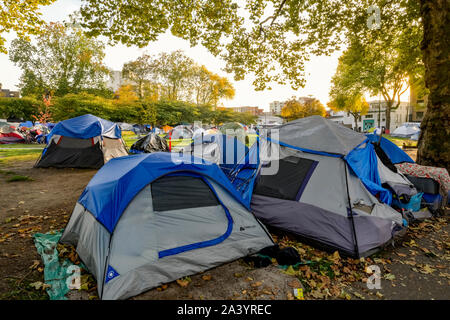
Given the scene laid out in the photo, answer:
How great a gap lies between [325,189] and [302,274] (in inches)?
58.0

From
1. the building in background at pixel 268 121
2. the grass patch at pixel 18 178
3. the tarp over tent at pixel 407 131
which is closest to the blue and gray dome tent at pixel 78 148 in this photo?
the grass patch at pixel 18 178

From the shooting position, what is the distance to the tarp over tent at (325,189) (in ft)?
12.1

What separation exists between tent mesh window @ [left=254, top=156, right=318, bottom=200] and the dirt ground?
848 millimetres

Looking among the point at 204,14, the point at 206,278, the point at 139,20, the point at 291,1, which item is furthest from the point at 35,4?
the point at 206,278

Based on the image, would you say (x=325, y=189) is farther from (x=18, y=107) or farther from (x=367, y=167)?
(x=18, y=107)

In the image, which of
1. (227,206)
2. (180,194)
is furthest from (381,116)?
(180,194)

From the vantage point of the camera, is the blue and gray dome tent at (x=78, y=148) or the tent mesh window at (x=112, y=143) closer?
the blue and gray dome tent at (x=78, y=148)

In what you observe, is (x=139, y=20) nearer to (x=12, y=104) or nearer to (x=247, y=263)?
(x=247, y=263)

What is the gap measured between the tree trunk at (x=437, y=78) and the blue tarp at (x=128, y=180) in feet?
21.7

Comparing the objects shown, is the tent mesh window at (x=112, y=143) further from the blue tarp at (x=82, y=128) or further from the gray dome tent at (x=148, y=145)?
the gray dome tent at (x=148, y=145)

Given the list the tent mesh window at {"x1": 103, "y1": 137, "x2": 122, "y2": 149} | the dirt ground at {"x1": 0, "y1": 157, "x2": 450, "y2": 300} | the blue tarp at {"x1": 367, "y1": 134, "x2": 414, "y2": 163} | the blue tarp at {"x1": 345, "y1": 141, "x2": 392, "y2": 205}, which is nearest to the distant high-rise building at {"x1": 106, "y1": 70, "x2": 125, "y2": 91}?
the tent mesh window at {"x1": 103, "y1": 137, "x2": 122, "y2": 149}

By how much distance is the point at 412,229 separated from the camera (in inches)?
185

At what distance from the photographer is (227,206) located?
140 inches

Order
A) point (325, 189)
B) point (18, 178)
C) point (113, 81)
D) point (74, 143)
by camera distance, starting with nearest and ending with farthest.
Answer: point (325, 189) < point (18, 178) < point (74, 143) < point (113, 81)
